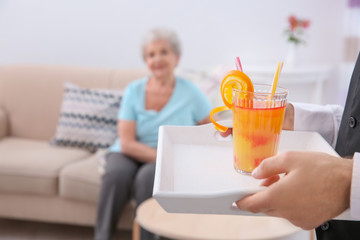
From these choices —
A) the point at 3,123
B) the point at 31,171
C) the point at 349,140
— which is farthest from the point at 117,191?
the point at 349,140

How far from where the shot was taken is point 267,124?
859mm

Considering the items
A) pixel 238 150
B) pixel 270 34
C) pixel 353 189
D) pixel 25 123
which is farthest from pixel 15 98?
pixel 353 189

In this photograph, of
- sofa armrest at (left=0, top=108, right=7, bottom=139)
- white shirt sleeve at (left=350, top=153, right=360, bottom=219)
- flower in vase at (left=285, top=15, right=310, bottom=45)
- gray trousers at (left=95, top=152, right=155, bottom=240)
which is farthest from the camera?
flower in vase at (left=285, top=15, right=310, bottom=45)

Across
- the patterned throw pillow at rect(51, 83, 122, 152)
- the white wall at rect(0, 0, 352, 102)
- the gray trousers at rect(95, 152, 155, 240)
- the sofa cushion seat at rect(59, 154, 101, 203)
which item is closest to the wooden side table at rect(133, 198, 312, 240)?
the gray trousers at rect(95, 152, 155, 240)

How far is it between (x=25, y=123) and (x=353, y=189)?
9.51ft

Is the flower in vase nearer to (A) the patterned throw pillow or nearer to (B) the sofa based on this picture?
(B) the sofa

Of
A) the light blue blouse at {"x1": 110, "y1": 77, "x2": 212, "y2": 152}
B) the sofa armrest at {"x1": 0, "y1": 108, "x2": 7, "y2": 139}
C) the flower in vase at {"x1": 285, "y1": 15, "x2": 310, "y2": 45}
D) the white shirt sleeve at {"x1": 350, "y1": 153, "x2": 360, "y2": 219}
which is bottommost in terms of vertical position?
the sofa armrest at {"x1": 0, "y1": 108, "x2": 7, "y2": 139}

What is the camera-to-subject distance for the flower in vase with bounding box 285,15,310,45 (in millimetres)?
3316

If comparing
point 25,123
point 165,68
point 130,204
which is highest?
point 165,68

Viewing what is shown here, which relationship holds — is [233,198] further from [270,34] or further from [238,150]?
[270,34]

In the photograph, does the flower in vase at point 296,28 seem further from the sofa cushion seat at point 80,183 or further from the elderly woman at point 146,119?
the sofa cushion seat at point 80,183

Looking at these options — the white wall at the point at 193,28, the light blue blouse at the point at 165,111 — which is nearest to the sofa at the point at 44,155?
the light blue blouse at the point at 165,111

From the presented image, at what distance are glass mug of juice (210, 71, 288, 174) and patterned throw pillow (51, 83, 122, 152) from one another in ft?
7.05

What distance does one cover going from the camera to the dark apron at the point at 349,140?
836 mm
